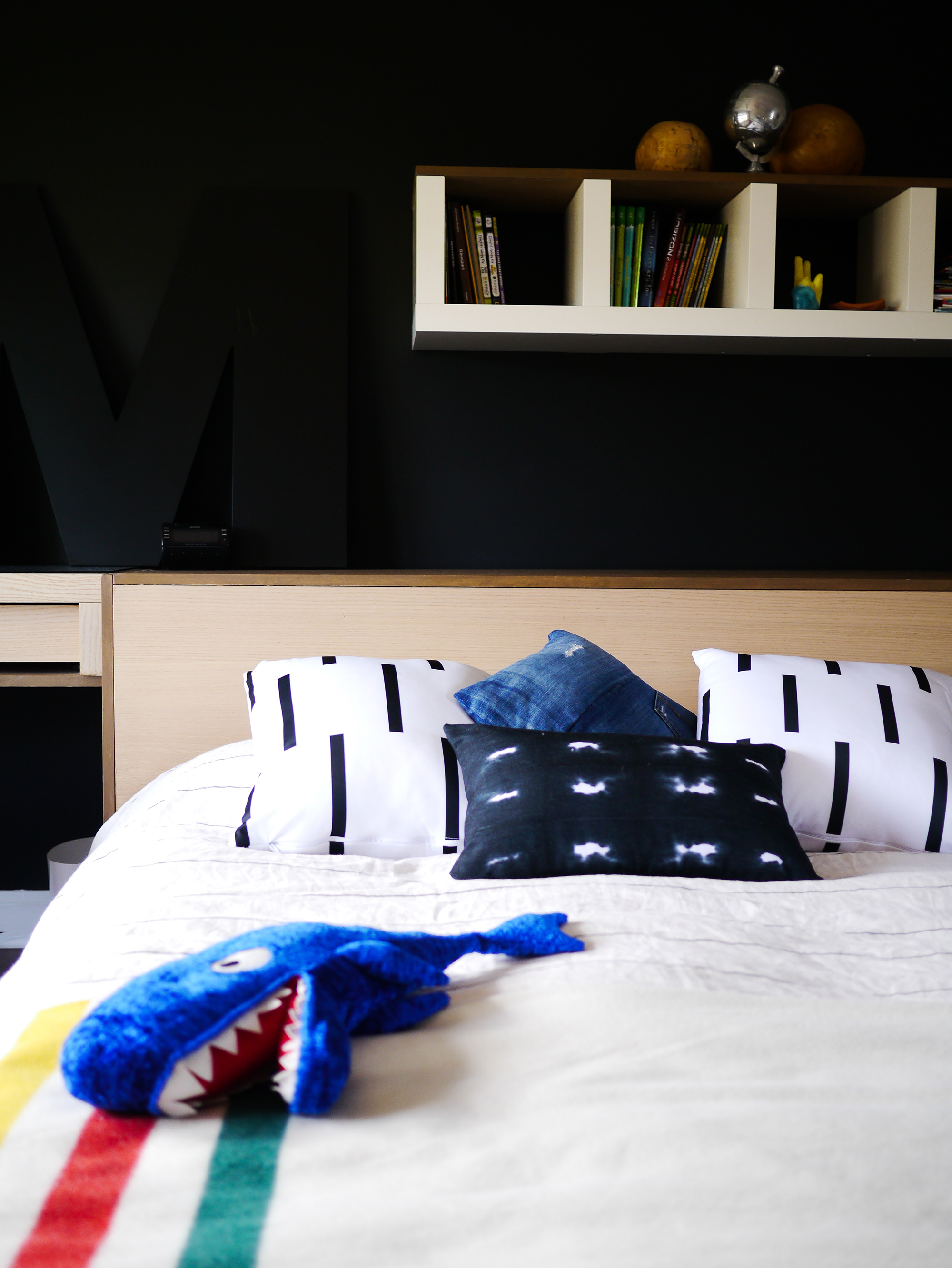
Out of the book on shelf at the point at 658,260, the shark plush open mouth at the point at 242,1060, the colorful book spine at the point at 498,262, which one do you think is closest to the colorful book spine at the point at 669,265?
the book on shelf at the point at 658,260

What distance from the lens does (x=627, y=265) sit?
2449mm

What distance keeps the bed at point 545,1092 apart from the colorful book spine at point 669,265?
1.43m

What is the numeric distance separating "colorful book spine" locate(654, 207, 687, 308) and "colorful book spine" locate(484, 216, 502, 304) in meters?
0.38

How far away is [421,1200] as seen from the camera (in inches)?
27.1

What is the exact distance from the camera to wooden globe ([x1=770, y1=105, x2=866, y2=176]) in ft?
8.11

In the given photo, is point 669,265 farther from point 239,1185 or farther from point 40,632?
Result: point 239,1185

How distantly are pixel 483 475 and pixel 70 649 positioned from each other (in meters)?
1.14

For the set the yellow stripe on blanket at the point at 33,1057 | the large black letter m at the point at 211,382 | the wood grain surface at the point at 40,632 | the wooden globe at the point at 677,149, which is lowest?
the yellow stripe on blanket at the point at 33,1057

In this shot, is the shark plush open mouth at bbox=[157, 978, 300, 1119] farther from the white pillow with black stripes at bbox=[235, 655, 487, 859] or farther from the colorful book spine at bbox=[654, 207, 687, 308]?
the colorful book spine at bbox=[654, 207, 687, 308]

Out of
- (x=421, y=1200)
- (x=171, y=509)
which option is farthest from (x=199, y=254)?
(x=421, y=1200)

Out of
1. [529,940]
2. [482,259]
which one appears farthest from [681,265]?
[529,940]

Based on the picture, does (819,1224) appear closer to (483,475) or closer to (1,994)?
(1,994)

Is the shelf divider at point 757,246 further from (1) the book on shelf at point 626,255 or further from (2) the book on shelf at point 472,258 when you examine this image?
(2) the book on shelf at point 472,258

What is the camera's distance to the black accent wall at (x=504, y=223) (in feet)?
8.72
